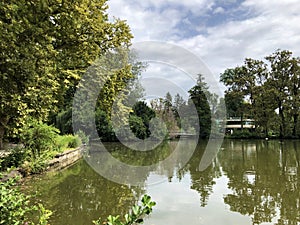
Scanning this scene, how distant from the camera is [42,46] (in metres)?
6.35

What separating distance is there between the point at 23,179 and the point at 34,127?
123 inches

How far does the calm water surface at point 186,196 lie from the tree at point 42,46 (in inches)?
81.8

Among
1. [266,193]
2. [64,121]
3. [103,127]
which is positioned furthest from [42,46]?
[103,127]

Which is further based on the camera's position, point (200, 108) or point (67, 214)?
point (200, 108)

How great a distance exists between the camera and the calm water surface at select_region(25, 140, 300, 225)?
4.67 metres

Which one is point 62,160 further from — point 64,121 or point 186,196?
point 64,121

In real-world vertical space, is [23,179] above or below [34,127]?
below

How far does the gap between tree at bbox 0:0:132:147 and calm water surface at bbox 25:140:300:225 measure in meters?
2.08

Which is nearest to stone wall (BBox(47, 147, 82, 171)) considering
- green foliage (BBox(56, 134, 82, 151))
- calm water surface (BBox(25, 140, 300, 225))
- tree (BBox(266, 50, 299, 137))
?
green foliage (BBox(56, 134, 82, 151))

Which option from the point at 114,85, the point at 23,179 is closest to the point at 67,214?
the point at 23,179

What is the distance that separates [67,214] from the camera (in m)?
4.75

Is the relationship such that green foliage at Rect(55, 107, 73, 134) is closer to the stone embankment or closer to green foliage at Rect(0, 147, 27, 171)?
the stone embankment

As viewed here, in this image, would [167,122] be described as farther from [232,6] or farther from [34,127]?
[34,127]

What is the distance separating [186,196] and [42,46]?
15.0ft
